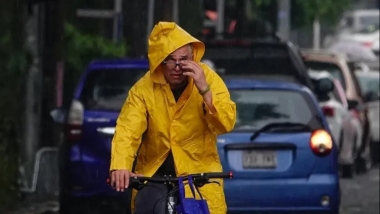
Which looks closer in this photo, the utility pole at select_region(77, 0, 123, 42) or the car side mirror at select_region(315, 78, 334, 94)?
the car side mirror at select_region(315, 78, 334, 94)

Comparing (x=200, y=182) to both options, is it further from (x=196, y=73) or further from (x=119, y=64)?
(x=119, y=64)

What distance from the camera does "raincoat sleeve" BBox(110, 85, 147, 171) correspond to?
590 cm

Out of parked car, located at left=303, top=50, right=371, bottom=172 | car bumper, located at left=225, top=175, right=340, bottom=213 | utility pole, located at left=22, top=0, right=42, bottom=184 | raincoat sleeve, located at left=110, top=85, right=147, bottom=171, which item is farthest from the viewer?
parked car, located at left=303, top=50, right=371, bottom=172

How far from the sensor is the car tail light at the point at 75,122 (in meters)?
11.1

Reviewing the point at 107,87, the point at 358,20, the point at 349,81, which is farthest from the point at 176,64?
the point at 358,20

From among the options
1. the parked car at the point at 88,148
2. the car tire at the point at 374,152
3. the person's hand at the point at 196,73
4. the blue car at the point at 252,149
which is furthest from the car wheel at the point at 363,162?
the person's hand at the point at 196,73

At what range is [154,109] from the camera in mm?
6207

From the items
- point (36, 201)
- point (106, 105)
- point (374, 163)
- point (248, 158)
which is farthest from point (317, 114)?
point (374, 163)

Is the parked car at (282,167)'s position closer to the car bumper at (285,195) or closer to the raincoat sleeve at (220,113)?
the car bumper at (285,195)

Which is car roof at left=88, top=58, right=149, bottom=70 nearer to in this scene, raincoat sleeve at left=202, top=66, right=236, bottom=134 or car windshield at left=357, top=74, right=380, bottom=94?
raincoat sleeve at left=202, top=66, right=236, bottom=134

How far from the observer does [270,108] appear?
1059 centimetres

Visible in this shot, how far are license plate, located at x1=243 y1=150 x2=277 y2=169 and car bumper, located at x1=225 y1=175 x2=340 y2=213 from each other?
0.44 ft

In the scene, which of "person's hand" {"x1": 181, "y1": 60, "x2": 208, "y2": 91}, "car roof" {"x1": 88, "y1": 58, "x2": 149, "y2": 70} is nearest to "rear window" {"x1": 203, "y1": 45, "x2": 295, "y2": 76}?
"car roof" {"x1": 88, "y1": 58, "x2": 149, "y2": 70}

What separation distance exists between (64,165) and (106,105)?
0.67 m
